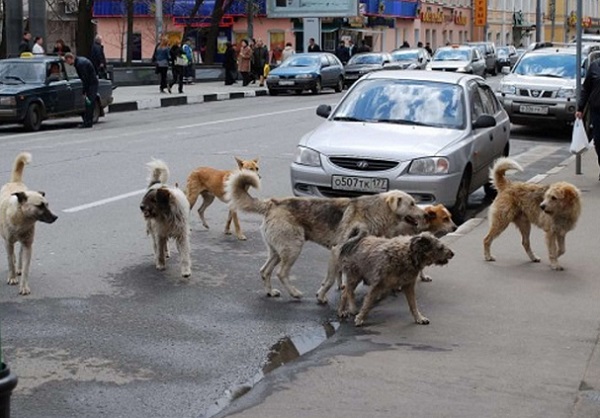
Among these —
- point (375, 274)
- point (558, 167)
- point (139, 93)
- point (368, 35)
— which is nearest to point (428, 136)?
point (375, 274)

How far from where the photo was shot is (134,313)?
7988mm

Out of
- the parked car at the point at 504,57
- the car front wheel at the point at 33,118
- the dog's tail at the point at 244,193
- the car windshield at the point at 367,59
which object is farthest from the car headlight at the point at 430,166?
the parked car at the point at 504,57

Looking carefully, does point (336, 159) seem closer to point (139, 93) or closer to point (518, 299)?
point (518, 299)

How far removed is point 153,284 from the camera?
352 inches

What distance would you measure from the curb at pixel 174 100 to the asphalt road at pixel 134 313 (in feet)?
51.8

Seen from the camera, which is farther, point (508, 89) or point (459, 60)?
point (459, 60)

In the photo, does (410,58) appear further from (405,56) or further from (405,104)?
(405,104)

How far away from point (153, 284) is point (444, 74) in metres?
5.80

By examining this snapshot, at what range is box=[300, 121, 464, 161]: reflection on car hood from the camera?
11328mm

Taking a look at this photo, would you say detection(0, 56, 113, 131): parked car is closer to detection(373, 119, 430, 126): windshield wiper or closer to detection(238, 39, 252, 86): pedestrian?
detection(373, 119, 430, 126): windshield wiper

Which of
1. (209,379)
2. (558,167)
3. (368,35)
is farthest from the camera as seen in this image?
(368,35)

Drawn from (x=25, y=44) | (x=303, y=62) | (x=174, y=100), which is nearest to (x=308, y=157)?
(x=25, y=44)

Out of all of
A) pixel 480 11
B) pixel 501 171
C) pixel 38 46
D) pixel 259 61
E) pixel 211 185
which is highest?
pixel 480 11

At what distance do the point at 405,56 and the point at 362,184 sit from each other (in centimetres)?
3789
